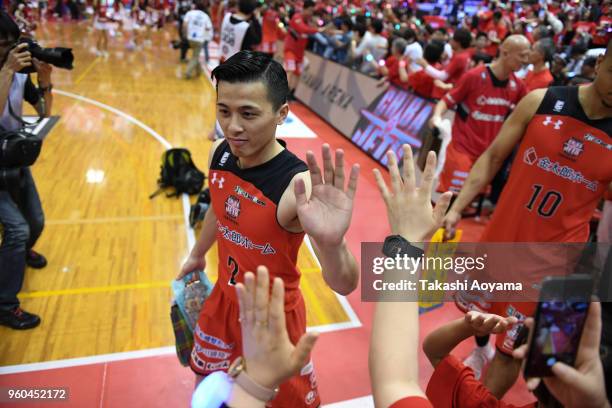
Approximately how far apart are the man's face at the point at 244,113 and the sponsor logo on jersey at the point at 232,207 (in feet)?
0.84

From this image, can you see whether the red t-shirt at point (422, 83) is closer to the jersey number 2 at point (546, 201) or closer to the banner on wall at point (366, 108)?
the banner on wall at point (366, 108)

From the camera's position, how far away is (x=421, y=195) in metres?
1.37

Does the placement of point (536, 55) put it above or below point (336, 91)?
above

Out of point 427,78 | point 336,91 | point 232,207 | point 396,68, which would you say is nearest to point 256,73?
point 232,207

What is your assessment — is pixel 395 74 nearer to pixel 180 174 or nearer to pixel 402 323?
pixel 180 174

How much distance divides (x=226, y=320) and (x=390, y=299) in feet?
3.97

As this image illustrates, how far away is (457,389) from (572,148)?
5.01ft

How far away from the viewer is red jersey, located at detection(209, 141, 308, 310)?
2.06 m

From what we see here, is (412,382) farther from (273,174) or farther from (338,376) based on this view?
(338,376)

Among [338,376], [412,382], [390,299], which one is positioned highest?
[390,299]

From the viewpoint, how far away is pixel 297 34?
34.4 feet

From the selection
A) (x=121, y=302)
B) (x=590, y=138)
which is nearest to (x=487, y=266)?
(x=590, y=138)

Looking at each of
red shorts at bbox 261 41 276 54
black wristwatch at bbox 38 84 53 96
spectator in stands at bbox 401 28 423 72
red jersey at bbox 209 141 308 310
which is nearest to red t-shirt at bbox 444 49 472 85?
spectator in stands at bbox 401 28 423 72

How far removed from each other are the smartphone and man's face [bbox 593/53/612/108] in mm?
1620
